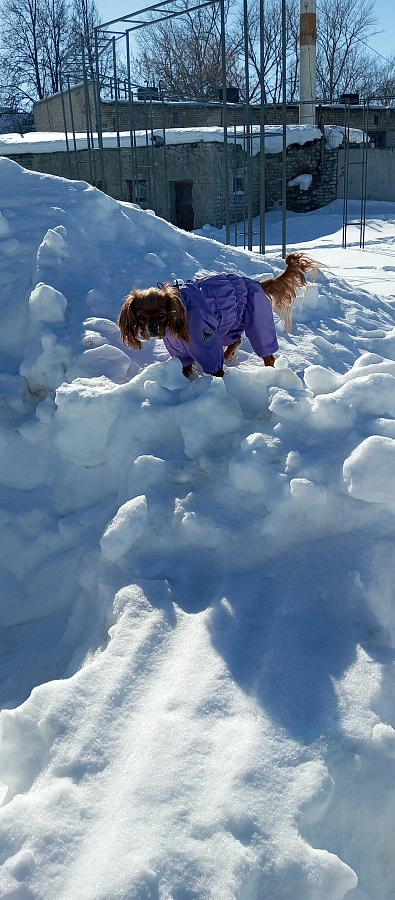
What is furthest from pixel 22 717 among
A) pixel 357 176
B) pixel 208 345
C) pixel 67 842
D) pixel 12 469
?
pixel 357 176

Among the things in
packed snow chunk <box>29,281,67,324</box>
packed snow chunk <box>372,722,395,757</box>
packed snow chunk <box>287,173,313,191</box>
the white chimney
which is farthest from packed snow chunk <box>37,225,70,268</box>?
the white chimney

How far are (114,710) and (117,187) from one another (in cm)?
1546

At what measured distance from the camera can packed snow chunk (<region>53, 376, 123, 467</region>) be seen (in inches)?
113

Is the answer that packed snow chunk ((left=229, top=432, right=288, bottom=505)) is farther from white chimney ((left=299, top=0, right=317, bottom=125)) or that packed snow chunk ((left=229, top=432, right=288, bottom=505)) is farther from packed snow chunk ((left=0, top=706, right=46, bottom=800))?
white chimney ((left=299, top=0, right=317, bottom=125))

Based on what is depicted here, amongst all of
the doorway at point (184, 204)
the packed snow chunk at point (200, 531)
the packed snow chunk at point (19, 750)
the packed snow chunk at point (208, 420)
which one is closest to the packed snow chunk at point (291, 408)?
the packed snow chunk at point (208, 420)

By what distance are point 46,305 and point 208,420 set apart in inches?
52.2

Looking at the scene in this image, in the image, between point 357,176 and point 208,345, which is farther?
point 357,176

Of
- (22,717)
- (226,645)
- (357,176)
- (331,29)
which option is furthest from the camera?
(331,29)

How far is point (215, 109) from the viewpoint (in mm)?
21422

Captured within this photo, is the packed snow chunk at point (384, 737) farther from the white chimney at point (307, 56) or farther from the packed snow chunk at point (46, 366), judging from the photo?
the white chimney at point (307, 56)

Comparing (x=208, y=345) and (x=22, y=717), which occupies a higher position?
(x=208, y=345)

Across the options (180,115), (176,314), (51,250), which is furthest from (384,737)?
(180,115)

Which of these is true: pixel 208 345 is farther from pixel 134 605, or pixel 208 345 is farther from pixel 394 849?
pixel 394 849

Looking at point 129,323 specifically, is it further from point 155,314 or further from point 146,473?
point 146,473
